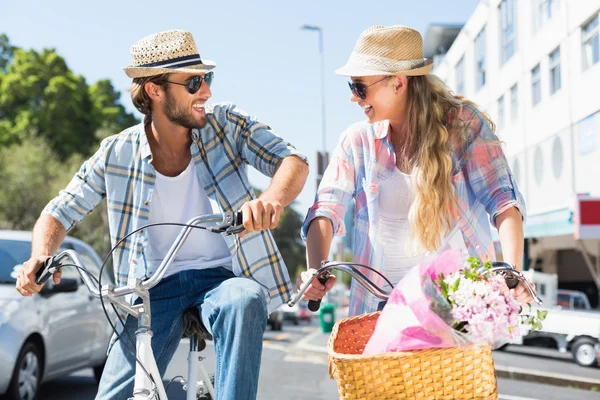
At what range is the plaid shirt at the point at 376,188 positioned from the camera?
3256 millimetres

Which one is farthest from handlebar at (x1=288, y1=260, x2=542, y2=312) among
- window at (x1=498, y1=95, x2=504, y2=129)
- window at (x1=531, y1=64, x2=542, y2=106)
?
window at (x1=498, y1=95, x2=504, y2=129)

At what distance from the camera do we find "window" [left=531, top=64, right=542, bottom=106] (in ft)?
94.1

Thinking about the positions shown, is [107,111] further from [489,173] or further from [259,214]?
[259,214]

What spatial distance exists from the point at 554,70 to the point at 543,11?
99.2 inches

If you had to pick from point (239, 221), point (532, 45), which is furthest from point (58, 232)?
point (532, 45)

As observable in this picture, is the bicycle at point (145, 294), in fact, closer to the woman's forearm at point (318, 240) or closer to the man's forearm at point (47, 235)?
the man's forearm at point (47, 235)

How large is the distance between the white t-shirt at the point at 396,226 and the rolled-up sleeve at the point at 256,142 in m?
0.39

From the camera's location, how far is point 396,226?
3.31m

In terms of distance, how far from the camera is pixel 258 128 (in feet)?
10.8

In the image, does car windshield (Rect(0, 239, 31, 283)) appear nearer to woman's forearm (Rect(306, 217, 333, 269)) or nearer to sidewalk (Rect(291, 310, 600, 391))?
woman's forearm (Rect(306, 217, 333, 269))

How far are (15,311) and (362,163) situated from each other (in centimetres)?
484

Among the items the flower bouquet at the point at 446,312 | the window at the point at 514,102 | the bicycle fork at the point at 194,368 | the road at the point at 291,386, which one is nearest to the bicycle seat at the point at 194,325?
the bicycle fork at the point at 194,368

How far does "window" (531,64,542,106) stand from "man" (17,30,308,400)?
26625 millimetres

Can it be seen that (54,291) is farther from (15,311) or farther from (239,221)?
(239,221)
